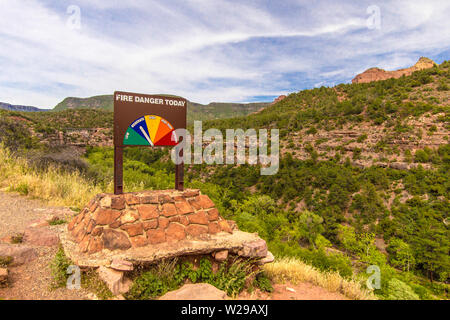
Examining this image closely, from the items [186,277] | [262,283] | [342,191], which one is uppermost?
[186,277]

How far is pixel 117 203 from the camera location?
401cm

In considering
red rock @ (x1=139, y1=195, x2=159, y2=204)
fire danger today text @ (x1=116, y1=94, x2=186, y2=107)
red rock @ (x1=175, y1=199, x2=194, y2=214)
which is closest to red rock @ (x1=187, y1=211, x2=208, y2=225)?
red rock @ (x1=175, y1=199, x2=194, y2=214)

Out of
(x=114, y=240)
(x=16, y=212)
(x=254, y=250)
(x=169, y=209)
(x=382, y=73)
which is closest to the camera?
(x=114, y=240)

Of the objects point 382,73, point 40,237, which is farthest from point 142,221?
point 382,73

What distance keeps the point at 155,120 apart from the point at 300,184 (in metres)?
29.9

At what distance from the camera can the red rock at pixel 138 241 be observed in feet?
12.3

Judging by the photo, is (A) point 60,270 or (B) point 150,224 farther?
(B) point 150,224

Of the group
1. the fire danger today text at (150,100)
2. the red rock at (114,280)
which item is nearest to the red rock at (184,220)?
the red rock at (114,280)

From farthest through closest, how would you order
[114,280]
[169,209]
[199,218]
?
[199,218] < [169,209] < [114,280]

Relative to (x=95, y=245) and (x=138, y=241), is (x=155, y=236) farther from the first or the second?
(x=95, y=245)

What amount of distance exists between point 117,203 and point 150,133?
Answer: 140 cm

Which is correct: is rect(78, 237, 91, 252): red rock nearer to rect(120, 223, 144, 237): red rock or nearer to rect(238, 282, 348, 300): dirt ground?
rect(120, 223, 144, 237): red rock

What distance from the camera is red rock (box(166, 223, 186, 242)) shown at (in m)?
4.03

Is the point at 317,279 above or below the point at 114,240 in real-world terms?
below
